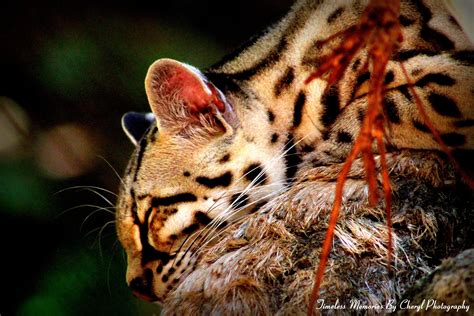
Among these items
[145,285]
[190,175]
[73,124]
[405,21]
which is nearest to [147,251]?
[145,285]

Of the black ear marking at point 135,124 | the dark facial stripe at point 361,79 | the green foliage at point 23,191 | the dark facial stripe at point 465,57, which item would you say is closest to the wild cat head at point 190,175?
the dark facial stripe at point 361,79

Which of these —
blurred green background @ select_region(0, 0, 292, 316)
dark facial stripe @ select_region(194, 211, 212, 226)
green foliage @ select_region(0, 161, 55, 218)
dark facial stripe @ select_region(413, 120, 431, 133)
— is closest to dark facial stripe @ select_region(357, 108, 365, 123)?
dark facial stripe @ select_region(413, 120, 431, 133)

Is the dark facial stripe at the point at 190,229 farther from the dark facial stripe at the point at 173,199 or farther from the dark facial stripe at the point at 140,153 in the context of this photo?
the dark facial stripe at the point at 140,153

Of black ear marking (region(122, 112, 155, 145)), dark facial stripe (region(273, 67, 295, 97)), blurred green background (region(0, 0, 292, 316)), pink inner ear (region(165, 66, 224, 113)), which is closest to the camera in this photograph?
pink inner ear (region(165, 66, 224, 113))

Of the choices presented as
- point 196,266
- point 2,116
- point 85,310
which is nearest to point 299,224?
point 196,266

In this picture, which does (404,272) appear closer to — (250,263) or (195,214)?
(250,263)

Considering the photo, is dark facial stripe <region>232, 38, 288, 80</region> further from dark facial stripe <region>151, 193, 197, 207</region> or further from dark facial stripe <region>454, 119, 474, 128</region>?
dark facial stripe <region>454, 119, 474, 128</region>
